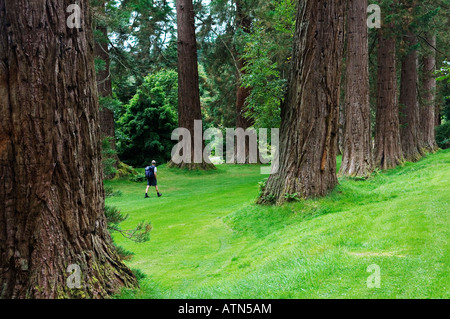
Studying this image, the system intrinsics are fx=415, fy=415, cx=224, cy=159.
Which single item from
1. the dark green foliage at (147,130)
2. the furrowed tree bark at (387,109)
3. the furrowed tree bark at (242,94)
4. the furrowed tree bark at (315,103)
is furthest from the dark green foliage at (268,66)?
the dark green foliage at (147,130)

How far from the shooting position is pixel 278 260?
618 centimetres

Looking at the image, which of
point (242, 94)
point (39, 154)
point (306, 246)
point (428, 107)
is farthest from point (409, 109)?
point (39, 154)

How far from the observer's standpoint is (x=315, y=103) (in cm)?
1016

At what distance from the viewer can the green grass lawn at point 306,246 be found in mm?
A: 4531

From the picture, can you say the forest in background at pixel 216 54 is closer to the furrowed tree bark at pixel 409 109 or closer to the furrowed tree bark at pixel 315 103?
the furrowed tree bark at pixel 409 109

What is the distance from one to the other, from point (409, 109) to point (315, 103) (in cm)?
1280

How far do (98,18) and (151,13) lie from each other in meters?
15.4

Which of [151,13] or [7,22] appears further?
[151,13]

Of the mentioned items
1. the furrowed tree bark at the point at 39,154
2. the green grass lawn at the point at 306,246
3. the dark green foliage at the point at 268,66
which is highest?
the dark green foliage at the point at 268,66

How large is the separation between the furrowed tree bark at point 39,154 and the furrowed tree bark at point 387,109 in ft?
51.1

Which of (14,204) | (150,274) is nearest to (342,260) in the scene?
(150,274)

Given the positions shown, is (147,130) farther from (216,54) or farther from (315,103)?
(315,103)
